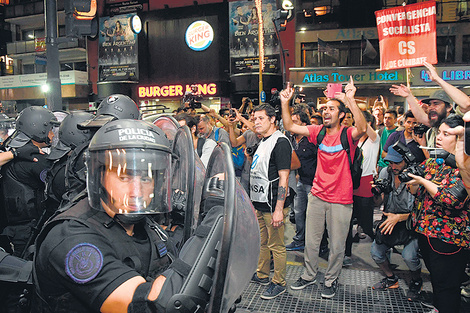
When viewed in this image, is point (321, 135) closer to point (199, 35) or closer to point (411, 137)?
point (411, 137)

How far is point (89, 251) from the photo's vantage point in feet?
5.30

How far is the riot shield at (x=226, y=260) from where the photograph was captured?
4.40 feet

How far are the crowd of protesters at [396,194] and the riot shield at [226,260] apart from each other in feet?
7.44

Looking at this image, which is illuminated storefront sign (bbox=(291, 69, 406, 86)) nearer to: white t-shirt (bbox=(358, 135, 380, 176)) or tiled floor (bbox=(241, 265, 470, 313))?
white t-shirt (bbox=(358, 135, 380, 176))

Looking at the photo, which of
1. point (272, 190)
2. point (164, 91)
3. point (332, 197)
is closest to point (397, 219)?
point (332, 197)

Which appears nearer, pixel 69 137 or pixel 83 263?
pixel 83 263

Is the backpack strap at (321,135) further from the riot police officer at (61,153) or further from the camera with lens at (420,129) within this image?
the riot police officer at (61,153)

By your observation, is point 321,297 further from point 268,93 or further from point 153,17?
point 153,17

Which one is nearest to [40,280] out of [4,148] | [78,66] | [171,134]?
[171,134]

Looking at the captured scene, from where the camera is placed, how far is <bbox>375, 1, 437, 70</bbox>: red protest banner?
21.8 ft

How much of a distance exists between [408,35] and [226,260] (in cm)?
689

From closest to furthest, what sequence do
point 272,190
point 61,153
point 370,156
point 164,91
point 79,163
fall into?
point 79,163 → point 61,153 → point 272,190 → point 370,156 → point 164,91

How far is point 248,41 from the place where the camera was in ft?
72.3

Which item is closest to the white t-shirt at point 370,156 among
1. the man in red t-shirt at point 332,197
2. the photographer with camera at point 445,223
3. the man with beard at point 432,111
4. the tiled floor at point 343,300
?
the man with beard at point 432,111
